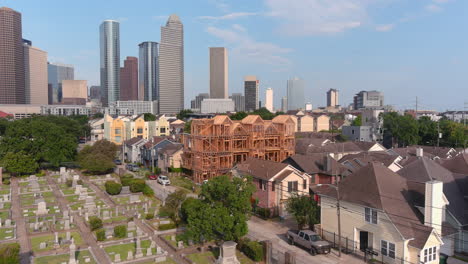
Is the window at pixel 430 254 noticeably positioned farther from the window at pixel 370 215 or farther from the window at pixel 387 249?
the window at pixel 370 215

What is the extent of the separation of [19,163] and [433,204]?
55074 mm

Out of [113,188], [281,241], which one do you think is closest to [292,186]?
[281,241]

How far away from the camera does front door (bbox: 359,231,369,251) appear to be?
83.5 ft

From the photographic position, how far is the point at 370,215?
80.2ft

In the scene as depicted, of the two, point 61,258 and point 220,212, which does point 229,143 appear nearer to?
point 220,212

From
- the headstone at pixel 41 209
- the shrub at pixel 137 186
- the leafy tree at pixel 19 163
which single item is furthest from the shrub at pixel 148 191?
the leafy tree at pixel 19 163

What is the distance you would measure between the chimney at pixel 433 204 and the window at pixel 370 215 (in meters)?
3.03

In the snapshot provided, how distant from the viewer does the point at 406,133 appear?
7338 centimetres

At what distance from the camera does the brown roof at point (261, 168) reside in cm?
3541

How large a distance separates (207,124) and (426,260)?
34.0 meters

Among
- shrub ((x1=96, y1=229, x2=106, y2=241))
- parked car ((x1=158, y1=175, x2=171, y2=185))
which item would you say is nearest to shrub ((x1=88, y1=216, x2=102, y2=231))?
shrub ((x1=96, y1=229, x2=106, y2=241))

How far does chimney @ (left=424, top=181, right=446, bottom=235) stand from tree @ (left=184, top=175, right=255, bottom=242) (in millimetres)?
11332

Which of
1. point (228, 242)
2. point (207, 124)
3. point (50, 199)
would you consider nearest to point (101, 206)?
point (50, 199)

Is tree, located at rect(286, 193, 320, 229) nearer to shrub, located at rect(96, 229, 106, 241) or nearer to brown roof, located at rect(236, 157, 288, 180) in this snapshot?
brown roof, located at rect(236, 157, 288, 180)
